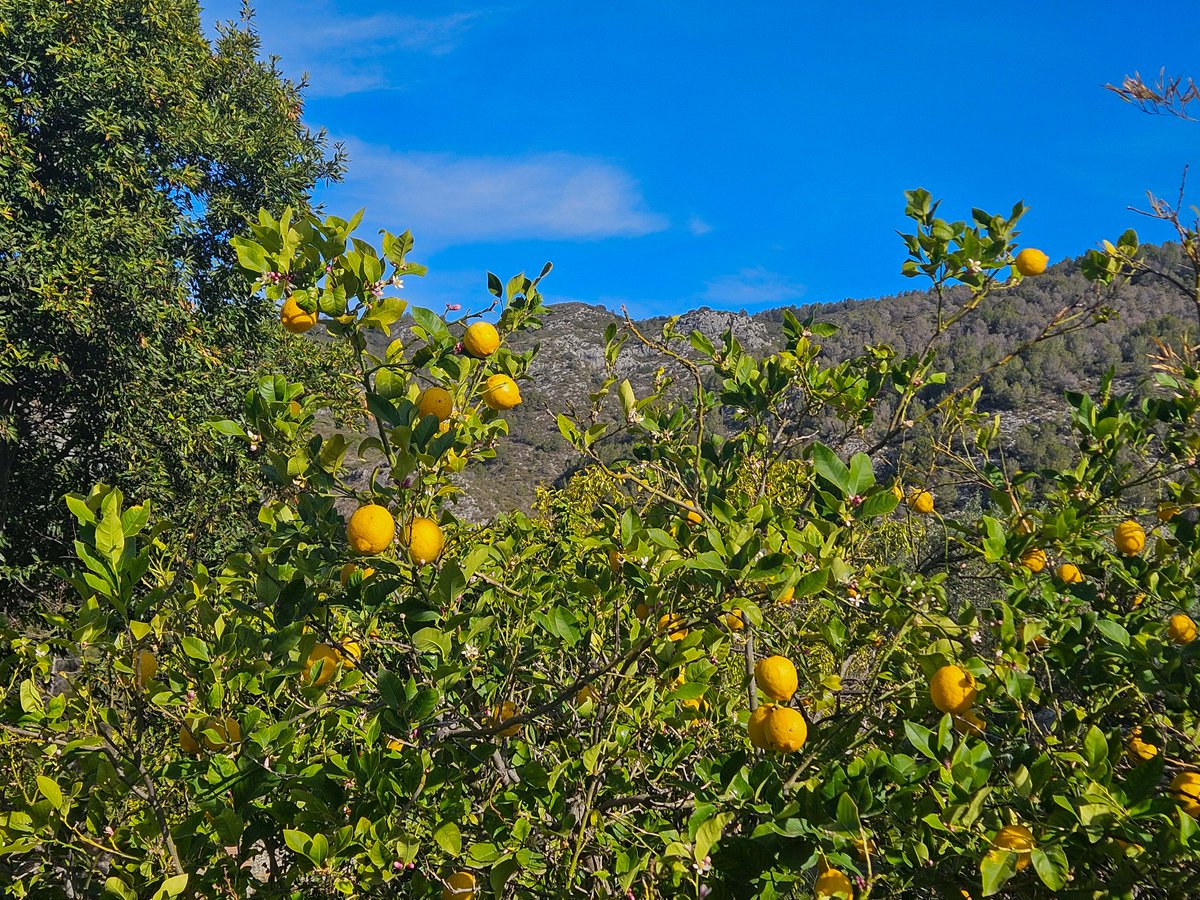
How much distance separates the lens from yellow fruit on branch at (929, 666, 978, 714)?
4.15 feet

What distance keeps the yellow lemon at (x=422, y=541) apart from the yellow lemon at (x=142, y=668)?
0.65 metres

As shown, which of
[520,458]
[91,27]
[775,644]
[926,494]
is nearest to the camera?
[775,644]

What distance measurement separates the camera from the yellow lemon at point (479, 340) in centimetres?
161

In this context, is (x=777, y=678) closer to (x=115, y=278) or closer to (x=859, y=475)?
(x=859, y=475)

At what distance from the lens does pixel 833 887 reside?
120 cm

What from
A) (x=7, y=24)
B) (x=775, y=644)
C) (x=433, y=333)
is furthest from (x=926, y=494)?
(x=7, y=24)

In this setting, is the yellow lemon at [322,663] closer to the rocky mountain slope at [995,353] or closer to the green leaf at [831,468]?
the green leaf at [831,468]

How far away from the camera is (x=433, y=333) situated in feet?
5.25

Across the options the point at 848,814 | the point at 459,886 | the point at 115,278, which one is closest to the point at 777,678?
the point at 848,814

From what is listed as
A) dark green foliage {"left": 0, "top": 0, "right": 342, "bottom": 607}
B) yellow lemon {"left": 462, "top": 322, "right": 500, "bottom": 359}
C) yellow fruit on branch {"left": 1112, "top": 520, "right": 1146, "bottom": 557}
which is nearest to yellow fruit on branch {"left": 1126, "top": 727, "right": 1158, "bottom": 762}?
yellow fruit on branch {"left": 1112, "top": 520, "right": 1146, "bottom": 557}

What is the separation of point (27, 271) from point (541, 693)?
7.02 metres

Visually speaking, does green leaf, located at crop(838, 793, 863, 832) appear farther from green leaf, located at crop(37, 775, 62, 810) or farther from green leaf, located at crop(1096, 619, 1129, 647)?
green leaf, located at crop(37, 775, 62, 810)

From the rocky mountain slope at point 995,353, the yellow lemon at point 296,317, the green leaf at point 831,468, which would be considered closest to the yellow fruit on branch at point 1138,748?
the green leaf at point 831,468

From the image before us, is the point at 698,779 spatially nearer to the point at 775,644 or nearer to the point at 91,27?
the point at 775,644
